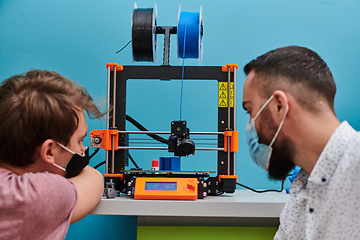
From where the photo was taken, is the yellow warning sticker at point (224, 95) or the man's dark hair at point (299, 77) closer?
the man's dark hair at point (299, 77)

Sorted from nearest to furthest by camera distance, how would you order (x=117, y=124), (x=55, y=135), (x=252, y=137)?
(x=55, y=135)
(x=252, y=137)
(x=117, y=124)

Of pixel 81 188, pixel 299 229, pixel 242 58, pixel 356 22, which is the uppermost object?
pixel 356 22

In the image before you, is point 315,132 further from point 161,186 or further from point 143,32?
point 143,32

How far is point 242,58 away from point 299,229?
1.35 meters

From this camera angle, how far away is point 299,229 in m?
0.85

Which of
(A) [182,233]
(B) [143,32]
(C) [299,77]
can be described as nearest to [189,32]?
(B) [143,32]

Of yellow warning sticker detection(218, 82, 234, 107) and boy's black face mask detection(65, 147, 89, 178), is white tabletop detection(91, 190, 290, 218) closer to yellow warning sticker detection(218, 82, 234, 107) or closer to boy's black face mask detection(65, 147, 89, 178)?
boy's black face mask detection(65, 147, 89, 178)

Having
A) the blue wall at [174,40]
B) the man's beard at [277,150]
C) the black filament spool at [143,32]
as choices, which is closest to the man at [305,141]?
the man's beard at [277,150]

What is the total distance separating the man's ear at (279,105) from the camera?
791 millimetres

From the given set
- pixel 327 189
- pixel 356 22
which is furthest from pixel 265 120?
pixel 356 22

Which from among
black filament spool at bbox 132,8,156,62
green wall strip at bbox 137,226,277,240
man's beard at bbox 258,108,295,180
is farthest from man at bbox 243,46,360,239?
black filament spool at bbox 132,8,156,62

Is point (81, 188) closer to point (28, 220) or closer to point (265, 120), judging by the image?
point (28, 220)

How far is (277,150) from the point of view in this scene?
0.87 metres

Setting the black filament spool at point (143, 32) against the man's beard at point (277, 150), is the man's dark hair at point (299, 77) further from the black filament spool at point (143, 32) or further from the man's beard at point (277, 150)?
the black filament spool at point (143, 32)
